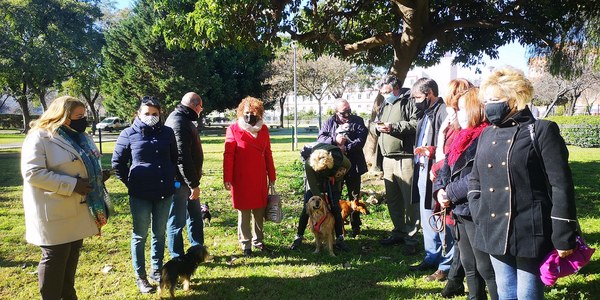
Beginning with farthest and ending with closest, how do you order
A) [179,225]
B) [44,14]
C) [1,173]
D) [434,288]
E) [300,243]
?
1. [44,14]
2. [1,173]
3. [300,243]
4. [179,225]
5. [434,288]

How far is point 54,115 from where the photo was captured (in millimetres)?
3098

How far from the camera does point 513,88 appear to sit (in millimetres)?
2328

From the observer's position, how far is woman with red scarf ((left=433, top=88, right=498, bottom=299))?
269 cm

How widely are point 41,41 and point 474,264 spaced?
34.7 metres

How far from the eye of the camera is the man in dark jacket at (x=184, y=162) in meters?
4.19

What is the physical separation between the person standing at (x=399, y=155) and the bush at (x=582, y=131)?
20.2 metres

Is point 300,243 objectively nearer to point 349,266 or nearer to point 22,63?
point 349,266

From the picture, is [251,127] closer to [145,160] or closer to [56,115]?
[145,160]

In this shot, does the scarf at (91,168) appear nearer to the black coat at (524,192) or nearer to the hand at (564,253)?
the black coat at (524,192)

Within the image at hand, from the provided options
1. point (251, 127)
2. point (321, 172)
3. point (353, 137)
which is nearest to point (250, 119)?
point (251, 127)

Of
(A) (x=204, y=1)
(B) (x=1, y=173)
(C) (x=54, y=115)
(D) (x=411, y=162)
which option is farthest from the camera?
(B) (x=1, y=173)

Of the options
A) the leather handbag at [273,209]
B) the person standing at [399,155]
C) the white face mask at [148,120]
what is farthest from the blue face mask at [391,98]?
the white face mask at [148,120]

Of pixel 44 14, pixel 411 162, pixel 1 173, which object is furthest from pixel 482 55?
pixel 44 14

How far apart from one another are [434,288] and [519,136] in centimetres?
219
